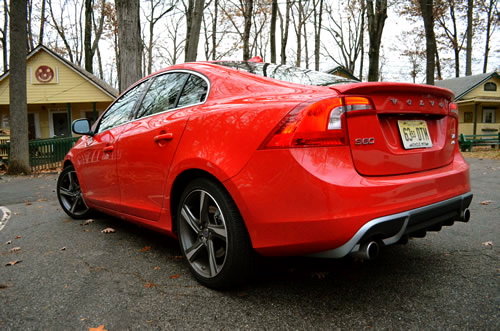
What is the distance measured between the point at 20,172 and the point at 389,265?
39.5ft

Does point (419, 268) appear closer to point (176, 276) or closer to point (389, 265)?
point (389, 265)

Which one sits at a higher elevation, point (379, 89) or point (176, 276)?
point (379, 89)

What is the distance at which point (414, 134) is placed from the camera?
2.28 metres

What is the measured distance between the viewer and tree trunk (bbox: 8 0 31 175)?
1123 centimetres

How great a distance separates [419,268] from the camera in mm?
2766

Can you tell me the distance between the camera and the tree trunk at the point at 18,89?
1123cm

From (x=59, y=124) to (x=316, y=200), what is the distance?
2419cm

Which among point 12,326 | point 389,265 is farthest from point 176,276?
point 389,265

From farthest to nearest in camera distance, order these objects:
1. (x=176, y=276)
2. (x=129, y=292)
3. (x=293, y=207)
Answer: (x=176, y=276), (x=129, y=292), (x=293, y=207)

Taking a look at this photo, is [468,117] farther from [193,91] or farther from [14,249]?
[14,249]

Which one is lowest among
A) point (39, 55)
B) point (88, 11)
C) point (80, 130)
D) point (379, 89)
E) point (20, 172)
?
point (20, 172)

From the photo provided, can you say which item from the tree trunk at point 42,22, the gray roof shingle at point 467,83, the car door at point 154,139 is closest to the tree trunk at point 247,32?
the car door at point 154,139

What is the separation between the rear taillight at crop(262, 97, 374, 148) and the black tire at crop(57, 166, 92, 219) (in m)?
3.41

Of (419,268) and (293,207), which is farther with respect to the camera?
(419,268)
